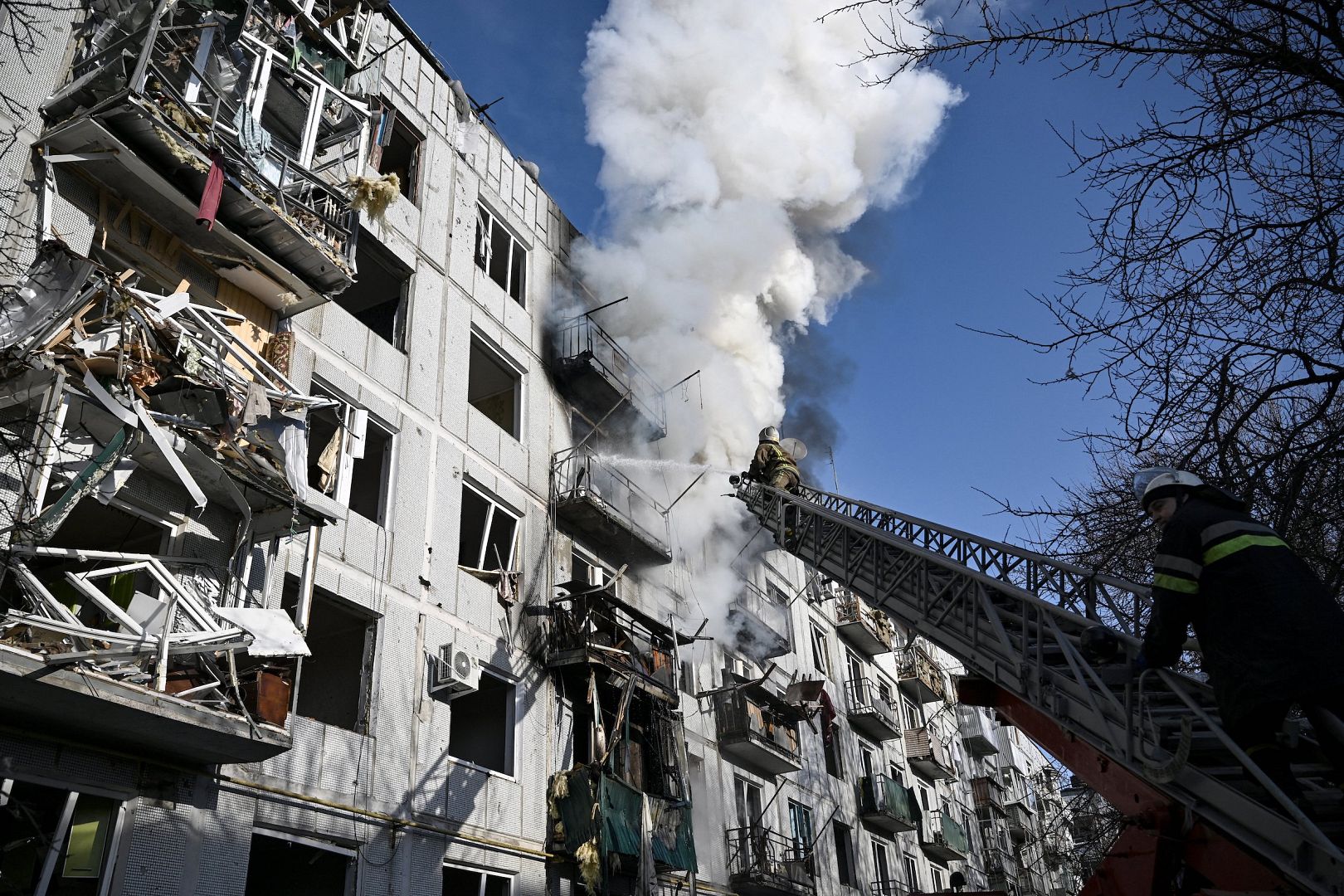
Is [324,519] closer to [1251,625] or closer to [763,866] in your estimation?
[1251,625]

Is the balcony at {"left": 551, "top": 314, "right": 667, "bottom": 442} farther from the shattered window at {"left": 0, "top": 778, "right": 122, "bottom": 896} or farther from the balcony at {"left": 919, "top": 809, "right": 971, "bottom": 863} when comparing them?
the balcony at {"left": 919, "top": 809, "right": 971, "bottom": 863}

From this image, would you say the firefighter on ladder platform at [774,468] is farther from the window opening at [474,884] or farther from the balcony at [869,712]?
the balcony at [869,712]

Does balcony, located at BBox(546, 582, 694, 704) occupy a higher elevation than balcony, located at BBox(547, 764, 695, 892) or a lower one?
higher

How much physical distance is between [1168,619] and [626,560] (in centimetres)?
1456

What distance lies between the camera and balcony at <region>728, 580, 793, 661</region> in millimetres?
23141

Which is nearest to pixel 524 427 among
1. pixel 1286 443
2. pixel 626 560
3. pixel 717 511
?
pixel 626 560

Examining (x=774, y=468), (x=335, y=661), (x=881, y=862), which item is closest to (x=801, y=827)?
(x=881, y=862)

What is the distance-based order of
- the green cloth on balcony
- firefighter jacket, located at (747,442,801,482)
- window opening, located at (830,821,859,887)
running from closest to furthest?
firefighter jacket, located at (747,442,801,482) → window opening, located at (830,821,859,887) → the green cloth on balcony

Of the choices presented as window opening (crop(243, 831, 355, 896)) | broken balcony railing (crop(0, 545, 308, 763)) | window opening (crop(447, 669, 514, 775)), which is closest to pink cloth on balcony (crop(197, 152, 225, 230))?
broken balcony railing (crop(0, 545, 308, 763))

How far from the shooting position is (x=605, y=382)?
19609 millimetres

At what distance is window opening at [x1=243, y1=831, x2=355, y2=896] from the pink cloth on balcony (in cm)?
670

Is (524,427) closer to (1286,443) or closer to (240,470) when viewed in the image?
(240,470)

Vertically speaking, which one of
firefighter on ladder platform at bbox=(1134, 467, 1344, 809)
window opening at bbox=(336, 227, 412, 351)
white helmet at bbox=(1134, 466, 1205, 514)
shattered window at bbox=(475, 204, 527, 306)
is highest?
shattered window at bbox=(475, 204, 527, 306)

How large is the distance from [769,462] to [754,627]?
28.0 ft
